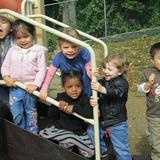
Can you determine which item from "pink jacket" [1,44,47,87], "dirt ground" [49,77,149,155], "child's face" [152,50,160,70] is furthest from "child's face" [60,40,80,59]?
"dirt ground" [49,77,149,155]

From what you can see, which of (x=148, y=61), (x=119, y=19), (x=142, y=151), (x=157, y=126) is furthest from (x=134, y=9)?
(x=157, y=126)

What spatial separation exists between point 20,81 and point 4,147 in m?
0.57

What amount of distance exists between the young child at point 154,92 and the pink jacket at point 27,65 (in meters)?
0.93

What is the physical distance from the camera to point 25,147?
4.18 metres

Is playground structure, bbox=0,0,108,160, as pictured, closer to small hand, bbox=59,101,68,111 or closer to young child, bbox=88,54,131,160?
small hand, bbox=59,101,68,111

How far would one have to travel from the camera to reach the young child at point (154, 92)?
4487 mm

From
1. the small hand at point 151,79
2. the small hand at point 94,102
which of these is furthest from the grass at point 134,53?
the small hand at point 94,102

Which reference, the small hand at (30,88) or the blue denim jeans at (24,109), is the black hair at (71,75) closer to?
the small hand at (30,88)

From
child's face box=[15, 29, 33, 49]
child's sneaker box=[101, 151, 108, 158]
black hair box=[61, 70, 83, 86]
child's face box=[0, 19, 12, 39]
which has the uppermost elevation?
child's face box=[0, 19, 12, 39]

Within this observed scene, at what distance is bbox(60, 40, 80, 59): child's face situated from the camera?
13.6 feet

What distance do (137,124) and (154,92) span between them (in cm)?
245

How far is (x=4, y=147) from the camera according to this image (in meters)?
4.25

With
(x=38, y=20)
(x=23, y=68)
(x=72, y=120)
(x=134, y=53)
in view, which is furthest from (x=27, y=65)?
(x=134, y=53)

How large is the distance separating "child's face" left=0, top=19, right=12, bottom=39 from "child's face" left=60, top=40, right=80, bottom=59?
63 centimetres
